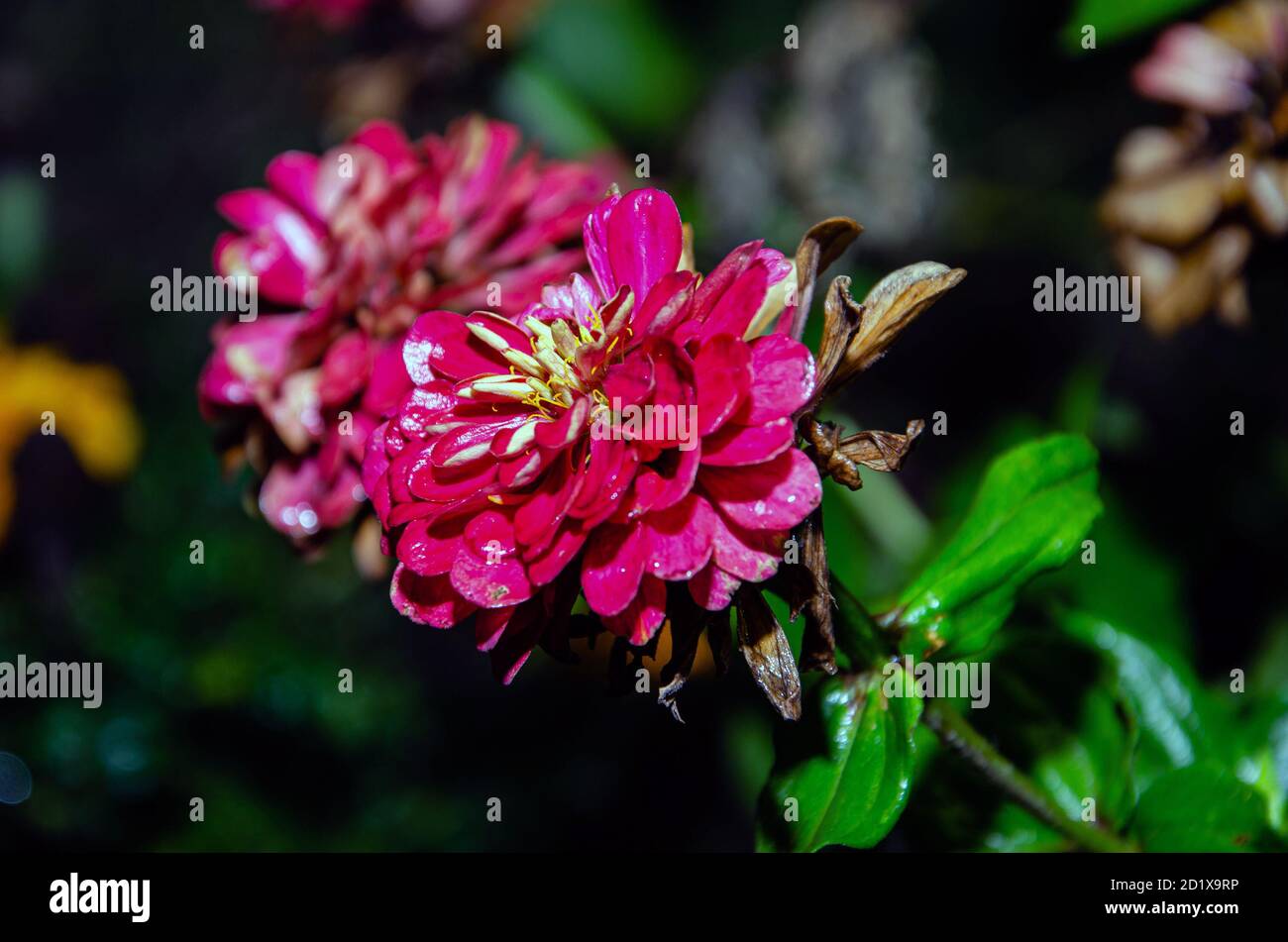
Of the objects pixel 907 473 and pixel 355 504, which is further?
pixel 907 473

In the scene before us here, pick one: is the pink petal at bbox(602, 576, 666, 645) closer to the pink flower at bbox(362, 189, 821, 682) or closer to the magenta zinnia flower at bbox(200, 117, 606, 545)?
the pink flower at bbox(362, 189, 821, 682)

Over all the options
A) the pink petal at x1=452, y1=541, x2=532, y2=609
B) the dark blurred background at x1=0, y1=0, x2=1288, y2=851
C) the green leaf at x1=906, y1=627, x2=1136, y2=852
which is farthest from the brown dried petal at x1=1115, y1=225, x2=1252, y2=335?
the pink petal at x1=452, y1=541, x2=532, y2=609

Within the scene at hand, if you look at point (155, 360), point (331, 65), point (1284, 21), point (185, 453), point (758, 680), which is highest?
point (331, 65)

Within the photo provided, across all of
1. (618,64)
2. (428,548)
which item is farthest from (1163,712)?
(618,64)

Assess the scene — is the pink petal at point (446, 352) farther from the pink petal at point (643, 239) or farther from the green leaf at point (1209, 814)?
the green leaf at point (1209, 814)

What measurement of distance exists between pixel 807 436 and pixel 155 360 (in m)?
0.96

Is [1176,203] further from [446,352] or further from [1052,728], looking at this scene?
[446,352]

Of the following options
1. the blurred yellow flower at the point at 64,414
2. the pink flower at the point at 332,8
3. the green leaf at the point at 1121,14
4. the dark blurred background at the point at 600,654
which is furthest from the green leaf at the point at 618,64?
the blurred yellow flower at the point at 64,414

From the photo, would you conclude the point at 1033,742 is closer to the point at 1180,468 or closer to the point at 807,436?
the point at 807,436

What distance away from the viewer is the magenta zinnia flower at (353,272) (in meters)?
0.47

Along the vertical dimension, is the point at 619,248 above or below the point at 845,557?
above

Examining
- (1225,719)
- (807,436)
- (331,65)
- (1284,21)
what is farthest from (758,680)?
(331,65)

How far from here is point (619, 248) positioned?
365 millimetres

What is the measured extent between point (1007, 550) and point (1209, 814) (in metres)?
0.19
